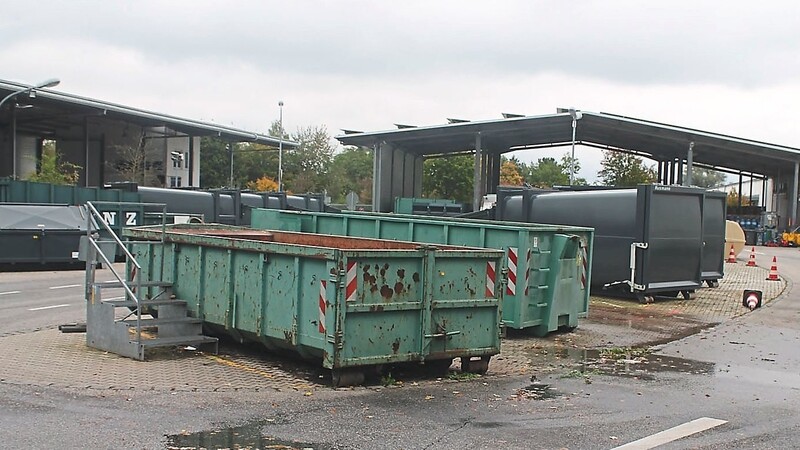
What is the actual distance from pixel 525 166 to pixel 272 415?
120040mm

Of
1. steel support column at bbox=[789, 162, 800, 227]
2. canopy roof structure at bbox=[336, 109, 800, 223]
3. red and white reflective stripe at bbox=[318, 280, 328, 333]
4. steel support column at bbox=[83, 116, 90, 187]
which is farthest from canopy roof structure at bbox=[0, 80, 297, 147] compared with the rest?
steel support column at bbox=[789, 162, 800, 227]

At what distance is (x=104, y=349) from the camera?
10000 mm

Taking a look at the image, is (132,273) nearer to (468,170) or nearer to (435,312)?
(435,312)

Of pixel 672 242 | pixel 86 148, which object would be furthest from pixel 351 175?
pixel 672 242

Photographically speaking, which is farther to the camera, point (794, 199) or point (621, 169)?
point (621, 169)

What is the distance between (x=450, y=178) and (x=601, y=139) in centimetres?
3095

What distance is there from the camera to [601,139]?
5938cm

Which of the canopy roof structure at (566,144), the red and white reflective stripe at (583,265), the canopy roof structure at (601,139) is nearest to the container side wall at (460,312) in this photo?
the red and white reflective stripe at (583,265)

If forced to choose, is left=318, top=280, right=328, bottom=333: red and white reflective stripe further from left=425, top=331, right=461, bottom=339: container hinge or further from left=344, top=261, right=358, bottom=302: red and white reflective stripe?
left=425, top=331, right=461, bottom=339: container hinge

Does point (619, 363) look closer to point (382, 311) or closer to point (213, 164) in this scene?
point (382, 311)

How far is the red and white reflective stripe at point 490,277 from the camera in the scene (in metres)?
9.27

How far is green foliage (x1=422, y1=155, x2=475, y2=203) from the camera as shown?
87688 millimetres

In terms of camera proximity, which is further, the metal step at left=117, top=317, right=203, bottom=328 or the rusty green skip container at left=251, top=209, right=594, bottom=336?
the rusty green skip container at left=251, top=209, right=594, bottom=336

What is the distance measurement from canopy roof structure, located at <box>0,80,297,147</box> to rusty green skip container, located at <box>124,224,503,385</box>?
3297 centimetres
